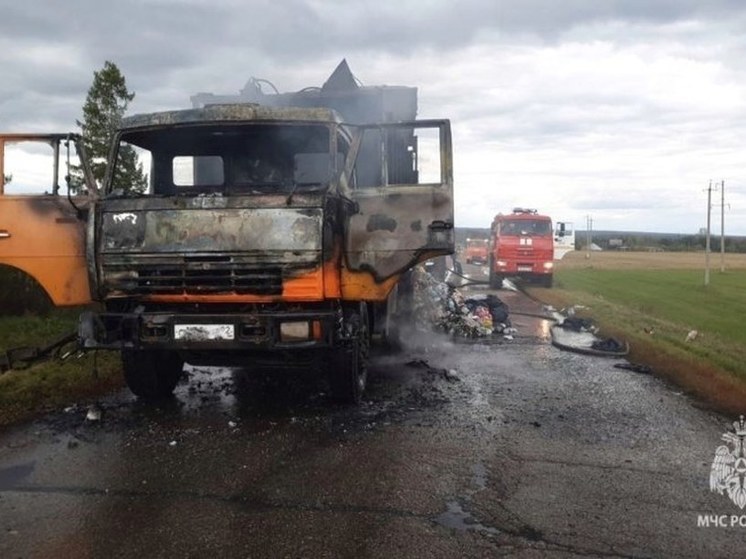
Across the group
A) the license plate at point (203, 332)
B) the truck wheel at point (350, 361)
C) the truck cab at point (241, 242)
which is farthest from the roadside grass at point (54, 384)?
the truck wheel at point (350, 361)

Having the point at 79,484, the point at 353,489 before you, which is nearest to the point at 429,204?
the point at 353,489

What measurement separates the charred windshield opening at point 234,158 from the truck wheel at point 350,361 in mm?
1210

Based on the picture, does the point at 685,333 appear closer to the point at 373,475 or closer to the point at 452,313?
the point at 452,313

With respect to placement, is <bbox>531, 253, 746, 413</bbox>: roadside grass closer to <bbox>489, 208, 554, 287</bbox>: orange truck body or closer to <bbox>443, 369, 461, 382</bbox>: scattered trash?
<bbox>489, 208, 554, 287</bbox>: orange truck body

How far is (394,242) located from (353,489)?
7.25 ft

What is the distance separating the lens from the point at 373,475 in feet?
14.4

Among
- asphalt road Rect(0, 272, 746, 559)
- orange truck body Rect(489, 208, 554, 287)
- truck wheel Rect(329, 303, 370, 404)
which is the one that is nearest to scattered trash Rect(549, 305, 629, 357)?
asphalt road Rect(0, 272, 746, 559)

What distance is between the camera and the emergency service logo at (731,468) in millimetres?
4241

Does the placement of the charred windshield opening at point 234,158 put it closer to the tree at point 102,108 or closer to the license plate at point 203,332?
the license plate at point 203,332

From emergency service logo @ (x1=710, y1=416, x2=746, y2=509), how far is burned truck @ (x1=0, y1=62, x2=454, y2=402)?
2.62 metres

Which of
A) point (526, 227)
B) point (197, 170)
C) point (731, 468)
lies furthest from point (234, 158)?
point (526, 227)

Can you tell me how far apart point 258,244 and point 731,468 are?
382 cm

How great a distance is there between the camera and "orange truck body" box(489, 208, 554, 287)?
70.2 ft

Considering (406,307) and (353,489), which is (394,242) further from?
(406,307)
